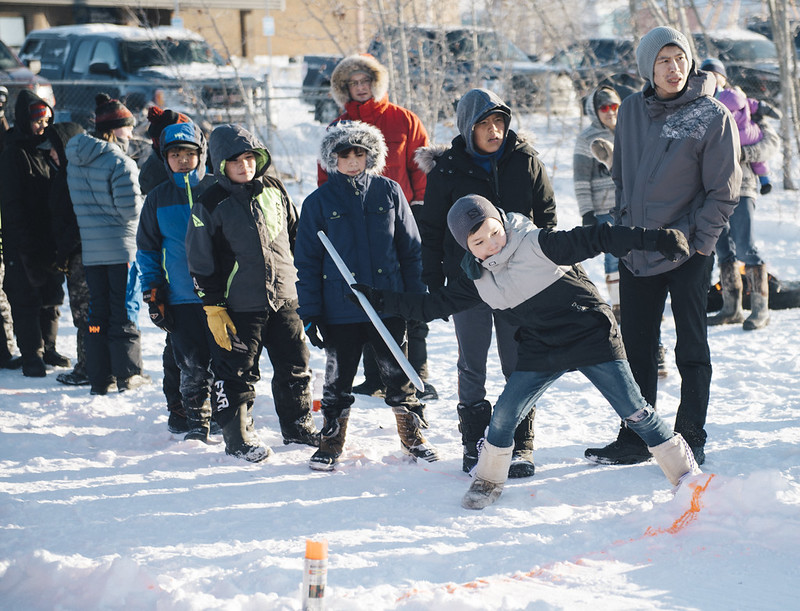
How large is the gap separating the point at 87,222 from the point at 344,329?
245cm

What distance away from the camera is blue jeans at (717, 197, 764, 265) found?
721cm

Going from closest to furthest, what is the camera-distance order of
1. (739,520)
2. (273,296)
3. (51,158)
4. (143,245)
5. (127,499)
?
(739,520) → (127,499) → (273,296) → (143,245) → (51,158)

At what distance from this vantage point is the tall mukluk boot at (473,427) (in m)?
4.68

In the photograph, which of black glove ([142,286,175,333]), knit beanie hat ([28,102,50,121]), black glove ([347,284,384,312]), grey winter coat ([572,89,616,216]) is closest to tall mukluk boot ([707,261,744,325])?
grey winter coat ([572,89,616,216])

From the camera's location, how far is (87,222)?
6.25m

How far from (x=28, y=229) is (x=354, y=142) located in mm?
3252

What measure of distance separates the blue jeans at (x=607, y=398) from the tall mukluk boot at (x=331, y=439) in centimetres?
100

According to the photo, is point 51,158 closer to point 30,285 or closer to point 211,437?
point 30,285

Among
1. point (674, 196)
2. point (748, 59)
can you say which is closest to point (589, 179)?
point (674, 196)

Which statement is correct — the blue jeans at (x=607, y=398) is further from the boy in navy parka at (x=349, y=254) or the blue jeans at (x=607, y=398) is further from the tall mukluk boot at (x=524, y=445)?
the boy in navy parka at (x=349, y=254)

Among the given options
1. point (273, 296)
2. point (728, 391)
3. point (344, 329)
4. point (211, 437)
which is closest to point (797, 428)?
point (728, 391)

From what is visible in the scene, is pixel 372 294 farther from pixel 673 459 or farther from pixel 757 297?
pixel 757 297

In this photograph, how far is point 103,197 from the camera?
625 centimetres

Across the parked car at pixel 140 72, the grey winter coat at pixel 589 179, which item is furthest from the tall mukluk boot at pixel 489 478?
the parked car at pixel 140 72
